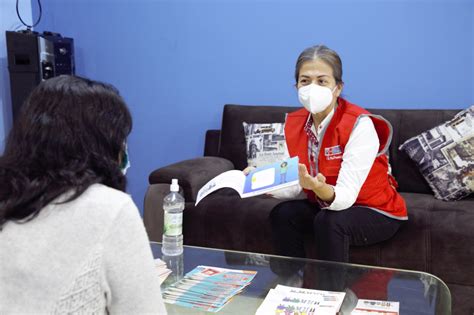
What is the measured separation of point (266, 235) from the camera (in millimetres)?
2221

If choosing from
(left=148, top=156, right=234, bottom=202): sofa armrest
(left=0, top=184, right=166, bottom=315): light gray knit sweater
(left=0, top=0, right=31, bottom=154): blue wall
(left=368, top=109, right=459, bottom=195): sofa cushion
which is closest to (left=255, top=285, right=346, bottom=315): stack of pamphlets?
(left=0, top=184, right=166, bottom=315): light gray knit sweater

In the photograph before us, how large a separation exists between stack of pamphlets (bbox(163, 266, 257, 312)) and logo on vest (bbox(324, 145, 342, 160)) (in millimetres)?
564

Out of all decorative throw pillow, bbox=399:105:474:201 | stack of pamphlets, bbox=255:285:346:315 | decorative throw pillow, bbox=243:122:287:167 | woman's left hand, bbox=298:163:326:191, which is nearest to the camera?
stack of pamphlets, bbox=255:285:346:315

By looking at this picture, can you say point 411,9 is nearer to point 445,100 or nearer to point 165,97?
point 445,100

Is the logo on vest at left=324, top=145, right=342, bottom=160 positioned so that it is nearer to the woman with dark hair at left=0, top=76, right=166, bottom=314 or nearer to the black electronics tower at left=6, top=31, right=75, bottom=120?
the woman with dark hair at left=0, top=76, right=166, bottom=314

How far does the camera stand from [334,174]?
6.32 ft

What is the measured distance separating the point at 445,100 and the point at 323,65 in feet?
3.78

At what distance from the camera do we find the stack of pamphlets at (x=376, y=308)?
4.31ft

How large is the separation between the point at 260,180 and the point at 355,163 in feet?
1.15

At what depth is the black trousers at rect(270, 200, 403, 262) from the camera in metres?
1.86

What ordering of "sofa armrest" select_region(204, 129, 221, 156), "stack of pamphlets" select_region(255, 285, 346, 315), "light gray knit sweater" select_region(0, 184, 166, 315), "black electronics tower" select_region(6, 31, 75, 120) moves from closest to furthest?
"light gray knit sweater" select_region(0, 184, 166, 315) < "stack of pamphlets" select_region(255, 285, 346, 315) < "sofa armrest" select_region(204, 129, 221, 156) < "black electronics tower" select_region(6, 31, 75, 120)

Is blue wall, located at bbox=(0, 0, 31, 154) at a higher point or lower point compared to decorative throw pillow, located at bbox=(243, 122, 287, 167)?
higher

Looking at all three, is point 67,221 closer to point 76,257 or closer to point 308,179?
point 76,257

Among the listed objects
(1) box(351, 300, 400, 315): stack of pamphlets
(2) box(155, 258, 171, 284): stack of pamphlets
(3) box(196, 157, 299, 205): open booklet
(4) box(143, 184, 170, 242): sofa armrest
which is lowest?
(4) box(143, 184, 170, 242): sofa armrest
